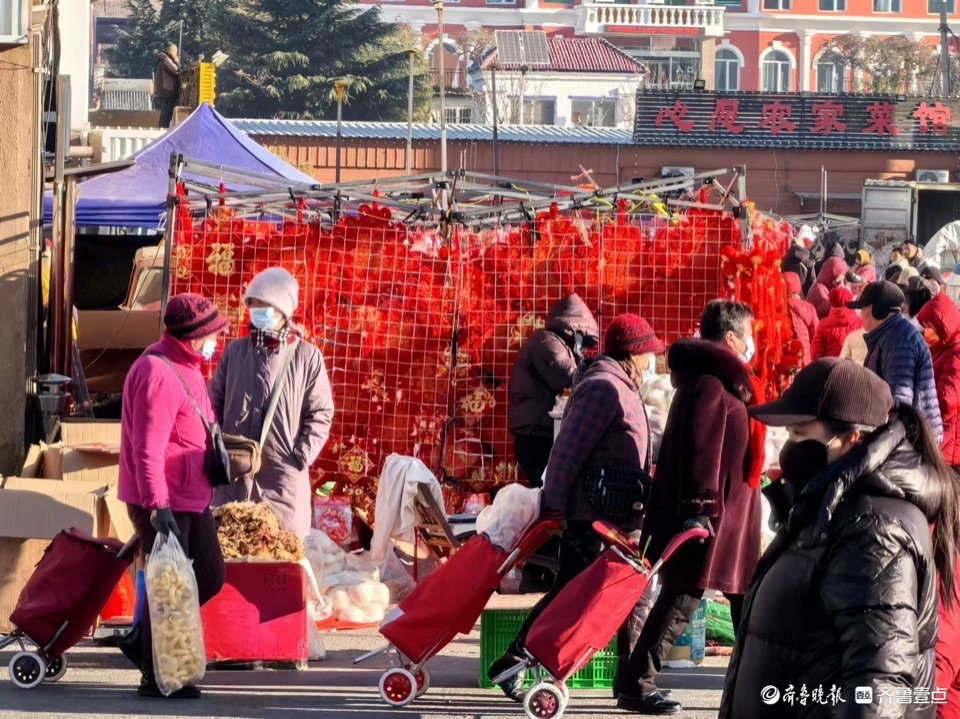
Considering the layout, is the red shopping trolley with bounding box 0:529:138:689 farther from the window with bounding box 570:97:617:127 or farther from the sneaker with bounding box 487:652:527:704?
the window with bounding box 570:97:617:127

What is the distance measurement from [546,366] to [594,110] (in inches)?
2195

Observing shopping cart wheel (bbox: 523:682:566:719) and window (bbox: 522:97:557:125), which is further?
window (bbox: 522:97:557:125)

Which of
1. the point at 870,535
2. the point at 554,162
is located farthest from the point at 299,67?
the point at 870,535

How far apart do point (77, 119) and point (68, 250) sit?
520 inches

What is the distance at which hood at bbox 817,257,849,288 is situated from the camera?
53.7 feet

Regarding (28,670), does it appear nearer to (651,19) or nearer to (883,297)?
(883,297)

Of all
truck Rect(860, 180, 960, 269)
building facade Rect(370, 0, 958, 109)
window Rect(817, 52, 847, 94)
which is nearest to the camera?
truck Rect(860, 180, 960, 269)

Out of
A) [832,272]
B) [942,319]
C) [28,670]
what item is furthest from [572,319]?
[832,272]

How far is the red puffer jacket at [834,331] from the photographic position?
40.9 feet

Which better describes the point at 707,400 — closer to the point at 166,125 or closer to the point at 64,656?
the point at 64,656

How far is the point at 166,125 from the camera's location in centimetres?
2569

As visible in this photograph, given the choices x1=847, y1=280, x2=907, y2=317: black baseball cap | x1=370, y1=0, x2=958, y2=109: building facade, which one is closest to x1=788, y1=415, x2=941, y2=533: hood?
x1=847, y1=280, x2=907, y2=317: black baseball cap

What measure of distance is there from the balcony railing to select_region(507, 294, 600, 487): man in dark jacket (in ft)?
245

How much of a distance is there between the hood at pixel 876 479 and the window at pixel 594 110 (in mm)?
60995
